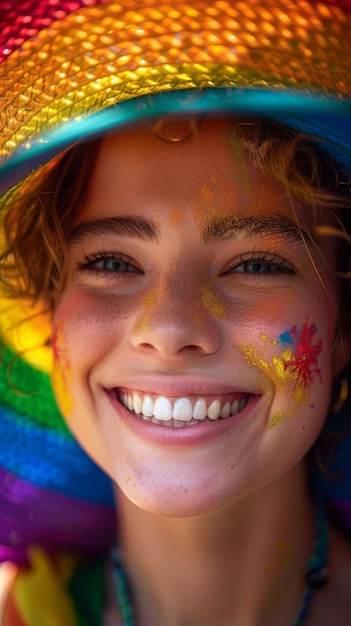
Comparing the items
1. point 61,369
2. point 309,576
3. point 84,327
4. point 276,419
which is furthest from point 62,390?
point 309,576

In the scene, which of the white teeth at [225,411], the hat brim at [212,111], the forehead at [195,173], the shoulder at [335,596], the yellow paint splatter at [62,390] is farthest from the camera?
the shoulder at [335,596]

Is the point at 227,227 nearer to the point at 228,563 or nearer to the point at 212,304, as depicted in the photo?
the point at 212,304

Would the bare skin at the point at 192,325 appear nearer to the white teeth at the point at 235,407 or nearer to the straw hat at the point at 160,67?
the white teeth at the point at 235,407

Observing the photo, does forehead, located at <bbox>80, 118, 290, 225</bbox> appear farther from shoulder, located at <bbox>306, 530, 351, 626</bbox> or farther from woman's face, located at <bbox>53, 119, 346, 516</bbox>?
shoulder, located at <bbox>306, 530, 351, 626</bbox>

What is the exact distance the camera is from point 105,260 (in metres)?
1.25

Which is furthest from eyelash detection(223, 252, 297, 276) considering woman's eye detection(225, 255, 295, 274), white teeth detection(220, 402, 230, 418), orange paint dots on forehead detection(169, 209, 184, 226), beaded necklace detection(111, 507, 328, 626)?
beaded necklace detection(111, 507, 328, 626)

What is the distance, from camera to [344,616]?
1430mm

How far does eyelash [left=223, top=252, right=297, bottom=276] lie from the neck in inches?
17.3

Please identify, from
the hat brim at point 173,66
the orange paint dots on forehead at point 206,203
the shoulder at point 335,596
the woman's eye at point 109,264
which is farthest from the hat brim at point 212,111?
the shoulder at point 335,596

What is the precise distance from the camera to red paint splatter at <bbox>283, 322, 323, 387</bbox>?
116 centimetres

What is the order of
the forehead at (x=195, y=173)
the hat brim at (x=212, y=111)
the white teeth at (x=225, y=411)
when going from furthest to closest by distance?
the white teeth at (x=225, y=411), the forehead at (x=195, y=173), the hat brim at (x=212, y=111)

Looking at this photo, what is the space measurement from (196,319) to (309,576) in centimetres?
64

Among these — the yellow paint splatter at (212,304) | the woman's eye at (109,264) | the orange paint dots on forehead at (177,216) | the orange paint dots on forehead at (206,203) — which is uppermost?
the orange paint dots on forehead at (206,203)

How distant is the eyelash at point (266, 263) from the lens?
116 centimetres
